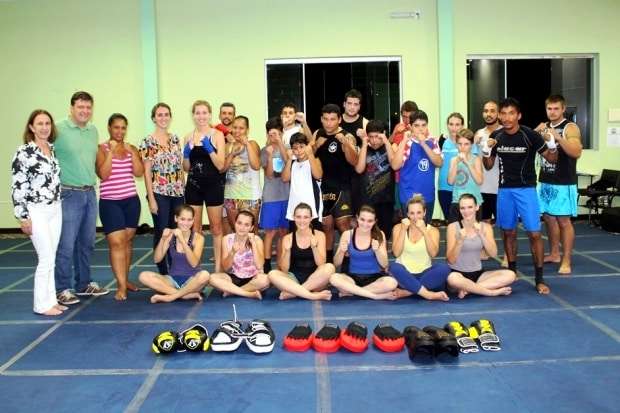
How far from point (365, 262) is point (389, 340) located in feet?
4.58

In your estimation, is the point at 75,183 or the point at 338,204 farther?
the point at 338,204

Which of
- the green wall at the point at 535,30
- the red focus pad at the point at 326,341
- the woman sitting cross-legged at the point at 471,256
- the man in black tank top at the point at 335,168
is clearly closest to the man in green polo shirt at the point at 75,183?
the man in black tank top at the point at 335,168

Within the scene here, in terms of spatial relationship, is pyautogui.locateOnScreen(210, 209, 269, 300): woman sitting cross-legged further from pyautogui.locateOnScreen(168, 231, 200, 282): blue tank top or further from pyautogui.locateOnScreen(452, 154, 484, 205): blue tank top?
pyautogui.locateOnScreen(452, 154, 484, 205): blue tank top

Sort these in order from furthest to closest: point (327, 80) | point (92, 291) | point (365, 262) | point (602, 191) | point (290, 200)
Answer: point (327, 80) < point (602, 191) < point (290, 200) < point (92, 291) < point (365, 262)

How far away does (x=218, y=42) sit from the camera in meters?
9.47

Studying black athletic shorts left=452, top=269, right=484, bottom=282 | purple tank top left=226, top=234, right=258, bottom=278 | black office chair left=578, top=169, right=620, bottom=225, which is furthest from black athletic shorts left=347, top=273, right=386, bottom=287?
black office chair left=578, top=169, right=620, bottom=225

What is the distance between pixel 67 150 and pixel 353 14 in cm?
575

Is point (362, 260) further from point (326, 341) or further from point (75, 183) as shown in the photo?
point (75, 183)

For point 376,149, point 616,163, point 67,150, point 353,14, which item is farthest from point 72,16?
point 616,163

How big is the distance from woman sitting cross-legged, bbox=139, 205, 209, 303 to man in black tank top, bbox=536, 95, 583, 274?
3510 millimetres

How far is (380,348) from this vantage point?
3.97 meters

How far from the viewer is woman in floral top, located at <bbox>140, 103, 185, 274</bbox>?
5.55 metres

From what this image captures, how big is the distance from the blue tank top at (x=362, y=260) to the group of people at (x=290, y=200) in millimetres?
10

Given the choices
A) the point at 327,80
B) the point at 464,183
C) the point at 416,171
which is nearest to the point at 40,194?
the point at 416,171
